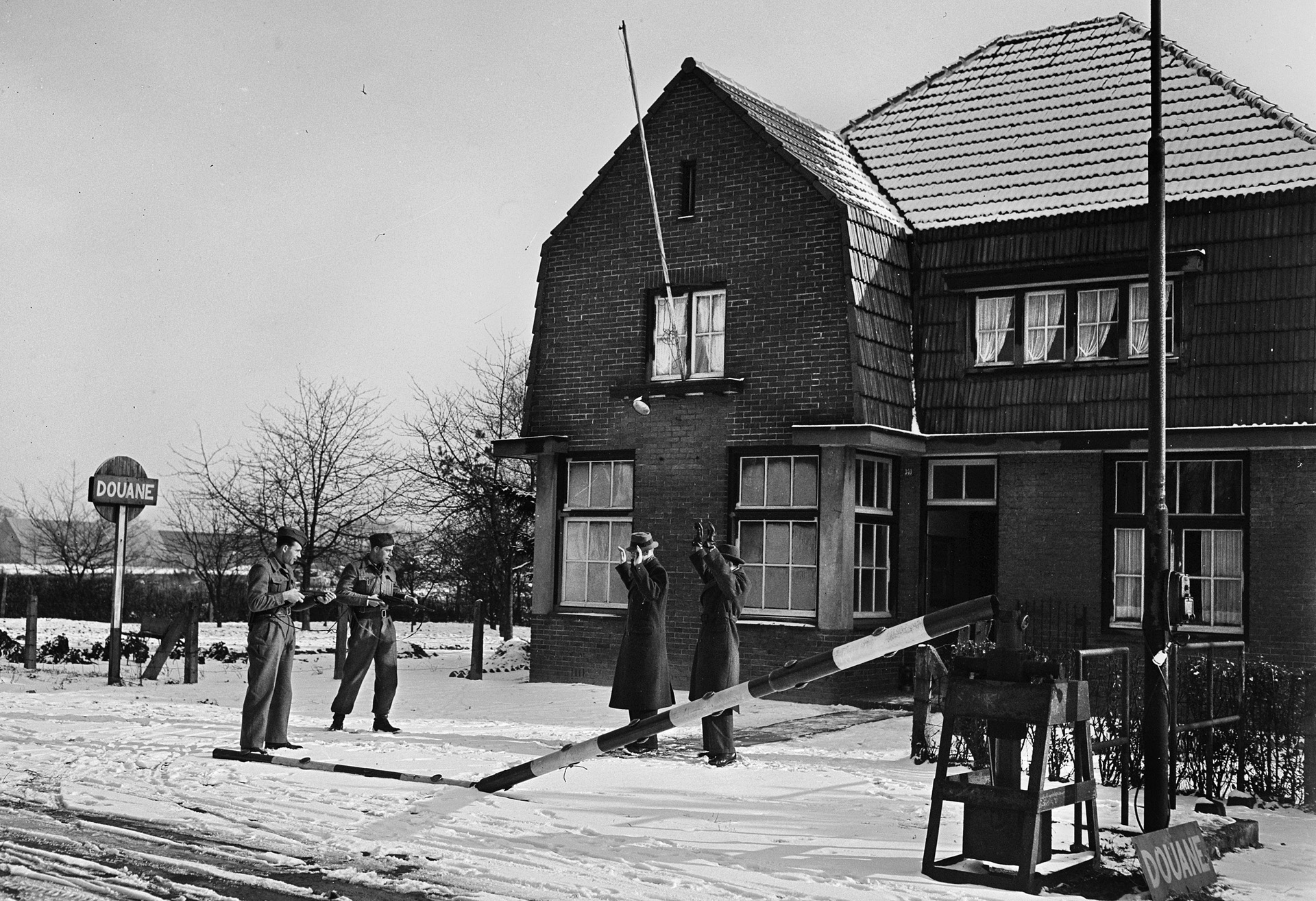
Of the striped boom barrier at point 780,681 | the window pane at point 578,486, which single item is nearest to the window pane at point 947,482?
the window pane at point 578,486

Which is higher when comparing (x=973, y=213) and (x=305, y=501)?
(x=973, y=213)

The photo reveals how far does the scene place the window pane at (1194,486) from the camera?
1584 cm

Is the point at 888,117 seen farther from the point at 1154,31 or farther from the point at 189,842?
the point at 189,842

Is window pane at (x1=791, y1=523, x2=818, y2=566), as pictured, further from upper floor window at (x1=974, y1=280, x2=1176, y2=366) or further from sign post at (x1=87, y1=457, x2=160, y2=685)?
sign post at (x1=87, y1=457, x2=160, y2=685)

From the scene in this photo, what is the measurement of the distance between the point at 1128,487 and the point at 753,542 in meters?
4.56

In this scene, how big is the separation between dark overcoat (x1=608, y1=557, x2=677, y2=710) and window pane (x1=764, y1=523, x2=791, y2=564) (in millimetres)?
4776

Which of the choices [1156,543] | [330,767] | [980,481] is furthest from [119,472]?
[1156,543]

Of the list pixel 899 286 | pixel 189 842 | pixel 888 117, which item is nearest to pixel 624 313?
pixel 899 286

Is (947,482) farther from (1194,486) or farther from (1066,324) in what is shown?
(1194,486)

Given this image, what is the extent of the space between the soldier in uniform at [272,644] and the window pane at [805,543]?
22.7 ft

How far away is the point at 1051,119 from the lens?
18625 millimetres

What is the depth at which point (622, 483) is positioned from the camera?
60.6 ft

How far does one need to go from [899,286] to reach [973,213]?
1.31 m

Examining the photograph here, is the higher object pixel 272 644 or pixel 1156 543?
pixel 1156 543
